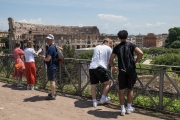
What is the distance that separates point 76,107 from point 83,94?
1101 millimetres

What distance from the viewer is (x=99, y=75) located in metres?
5.17

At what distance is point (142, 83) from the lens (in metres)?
5.32

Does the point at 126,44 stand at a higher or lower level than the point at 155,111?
higher

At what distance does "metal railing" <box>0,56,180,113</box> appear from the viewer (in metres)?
5.00

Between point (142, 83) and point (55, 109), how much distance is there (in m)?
2.20

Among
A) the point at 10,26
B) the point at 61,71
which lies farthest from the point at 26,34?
the point at 61,71

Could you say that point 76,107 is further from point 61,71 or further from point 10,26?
point 10,26

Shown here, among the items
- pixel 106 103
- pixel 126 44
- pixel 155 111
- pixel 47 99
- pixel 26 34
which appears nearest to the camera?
pixel 126 44

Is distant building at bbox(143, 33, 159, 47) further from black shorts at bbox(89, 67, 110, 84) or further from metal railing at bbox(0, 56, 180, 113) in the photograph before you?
black shorts at bbox(89, 67, 110, 84)

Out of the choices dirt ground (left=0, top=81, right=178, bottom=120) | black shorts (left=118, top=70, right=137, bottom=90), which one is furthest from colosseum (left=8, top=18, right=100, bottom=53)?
black shorts (left=118, top=70, right=137, bottom=90)

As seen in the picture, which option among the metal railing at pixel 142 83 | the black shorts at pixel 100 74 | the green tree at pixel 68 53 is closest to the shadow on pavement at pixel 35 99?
the metal railing at pixel 142 83

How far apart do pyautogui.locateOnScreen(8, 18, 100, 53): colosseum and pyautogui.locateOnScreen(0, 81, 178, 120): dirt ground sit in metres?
68.1

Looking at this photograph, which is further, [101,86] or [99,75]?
[101,86]

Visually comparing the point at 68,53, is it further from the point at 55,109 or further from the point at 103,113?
the point at 103,113
